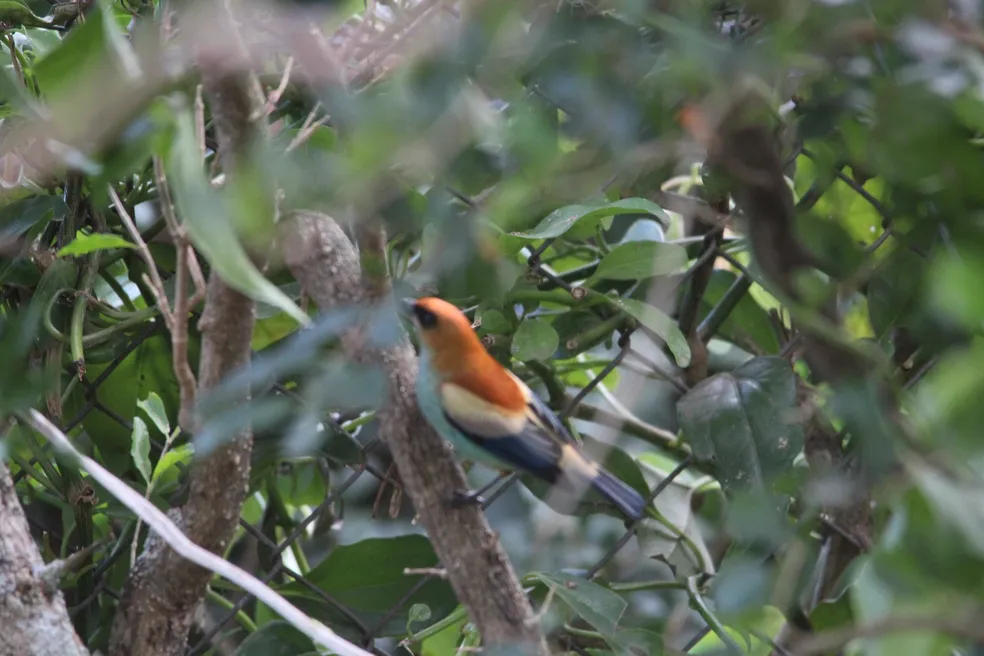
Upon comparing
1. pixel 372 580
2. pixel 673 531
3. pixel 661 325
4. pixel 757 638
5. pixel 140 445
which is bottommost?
pixel 673 531

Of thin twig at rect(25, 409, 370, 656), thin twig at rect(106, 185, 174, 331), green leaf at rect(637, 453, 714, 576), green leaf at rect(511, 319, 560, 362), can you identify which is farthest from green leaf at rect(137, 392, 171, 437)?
green leaf at rect(637, 453, 714, 576)

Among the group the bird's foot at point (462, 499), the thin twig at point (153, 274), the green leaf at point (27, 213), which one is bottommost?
the bird's foot at point (462, 499)

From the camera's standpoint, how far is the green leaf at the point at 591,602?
1074 millimetres

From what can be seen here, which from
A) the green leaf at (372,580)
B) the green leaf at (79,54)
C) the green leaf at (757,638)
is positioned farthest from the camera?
the green leaf at (372,580)

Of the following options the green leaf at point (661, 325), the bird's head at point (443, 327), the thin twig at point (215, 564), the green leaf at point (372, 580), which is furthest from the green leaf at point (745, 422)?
the thin twig at point (215, 564)

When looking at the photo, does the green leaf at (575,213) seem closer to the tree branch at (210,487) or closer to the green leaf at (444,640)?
the tree branch at (210,487)

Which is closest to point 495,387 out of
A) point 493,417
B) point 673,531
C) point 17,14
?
point 493,417

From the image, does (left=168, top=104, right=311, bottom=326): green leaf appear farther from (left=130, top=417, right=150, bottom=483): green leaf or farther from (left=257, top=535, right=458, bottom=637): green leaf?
Answer: (left=257, top=535, right=458, bottom=637): green leaf

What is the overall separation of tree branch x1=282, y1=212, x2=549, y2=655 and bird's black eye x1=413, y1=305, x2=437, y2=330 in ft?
0.79

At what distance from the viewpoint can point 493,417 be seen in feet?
3.83

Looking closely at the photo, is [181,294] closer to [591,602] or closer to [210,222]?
[210,222]

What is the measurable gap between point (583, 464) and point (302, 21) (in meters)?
0.74

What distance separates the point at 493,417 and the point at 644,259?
0.27 meters

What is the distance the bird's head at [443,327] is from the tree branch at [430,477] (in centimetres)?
23
